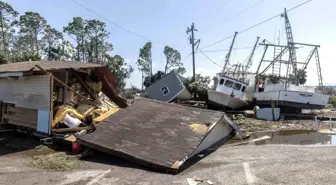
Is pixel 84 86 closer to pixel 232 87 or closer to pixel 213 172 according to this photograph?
pixel 213 172

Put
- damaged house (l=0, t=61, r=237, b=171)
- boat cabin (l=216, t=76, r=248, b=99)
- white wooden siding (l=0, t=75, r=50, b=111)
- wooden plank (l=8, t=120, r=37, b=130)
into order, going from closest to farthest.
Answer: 1. damaged house (l=0, t=61, r=237, b=171)
2. white wooden siding (l=0, t=75, r=50, b=111)
3. wooden plank (l=8, t=120, r=37, b=130)
4. boat cabin (l=216, t=76, r=248, b=99)

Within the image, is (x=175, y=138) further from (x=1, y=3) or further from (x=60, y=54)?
(x=60, y=54)

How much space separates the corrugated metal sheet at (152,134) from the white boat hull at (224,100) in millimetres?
13780

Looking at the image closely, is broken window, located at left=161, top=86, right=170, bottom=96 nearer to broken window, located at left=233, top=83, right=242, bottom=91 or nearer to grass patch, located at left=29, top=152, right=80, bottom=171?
broken window, located at left=233, top=83, right=242, bottom=91

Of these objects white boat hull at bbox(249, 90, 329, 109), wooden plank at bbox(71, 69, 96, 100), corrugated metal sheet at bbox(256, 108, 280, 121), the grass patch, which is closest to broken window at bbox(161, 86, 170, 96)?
corrugated metal sheet at bbox(256, 108, 280, 121)

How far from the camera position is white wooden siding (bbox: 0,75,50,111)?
430 inches

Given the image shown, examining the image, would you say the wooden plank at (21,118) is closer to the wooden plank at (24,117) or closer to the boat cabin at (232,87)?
the wooden plank at (24,117)

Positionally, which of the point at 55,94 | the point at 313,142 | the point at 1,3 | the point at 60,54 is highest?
the point at 1,3

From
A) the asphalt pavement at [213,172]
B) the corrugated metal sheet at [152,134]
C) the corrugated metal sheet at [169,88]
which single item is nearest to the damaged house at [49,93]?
the corrugated metal sheet at [152,134]

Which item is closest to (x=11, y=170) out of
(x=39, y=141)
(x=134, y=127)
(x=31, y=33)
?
(x=39, y=141)

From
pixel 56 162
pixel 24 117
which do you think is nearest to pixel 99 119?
pixel 56 162

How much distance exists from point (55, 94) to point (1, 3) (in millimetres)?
32101

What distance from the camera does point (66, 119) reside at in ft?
36.2

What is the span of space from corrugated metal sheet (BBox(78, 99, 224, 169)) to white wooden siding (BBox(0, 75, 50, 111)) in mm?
2406
